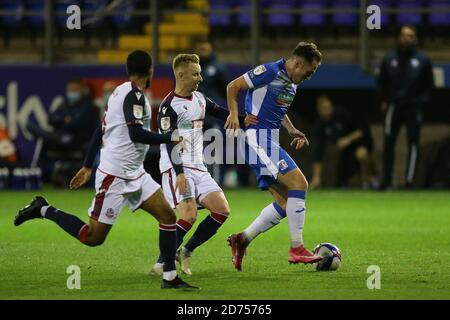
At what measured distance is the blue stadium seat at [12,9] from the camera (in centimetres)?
2217

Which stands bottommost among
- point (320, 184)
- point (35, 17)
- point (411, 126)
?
point (320, 184)

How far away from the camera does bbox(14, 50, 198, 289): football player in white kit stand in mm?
8430

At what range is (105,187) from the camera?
8.73 meters

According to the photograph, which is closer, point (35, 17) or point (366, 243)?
point (366, 243)

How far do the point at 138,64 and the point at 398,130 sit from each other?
1055cm

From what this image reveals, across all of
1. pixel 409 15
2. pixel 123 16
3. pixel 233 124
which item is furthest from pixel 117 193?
pixel 409 15

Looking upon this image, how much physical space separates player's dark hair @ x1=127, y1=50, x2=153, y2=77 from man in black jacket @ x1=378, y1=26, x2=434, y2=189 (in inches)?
401

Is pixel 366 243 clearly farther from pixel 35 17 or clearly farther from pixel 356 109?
pixel 35 17

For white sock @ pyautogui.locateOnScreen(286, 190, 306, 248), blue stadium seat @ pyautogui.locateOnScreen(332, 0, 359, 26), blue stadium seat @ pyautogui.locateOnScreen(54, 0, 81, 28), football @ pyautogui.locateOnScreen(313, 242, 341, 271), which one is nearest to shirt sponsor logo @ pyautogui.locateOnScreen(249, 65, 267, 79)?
white sock @ pyautogui.locateOnScreen(286, 190, 306, 248)

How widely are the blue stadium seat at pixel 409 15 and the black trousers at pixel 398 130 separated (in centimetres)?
309

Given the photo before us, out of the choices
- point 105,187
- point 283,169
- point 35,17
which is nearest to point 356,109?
point 35,17
